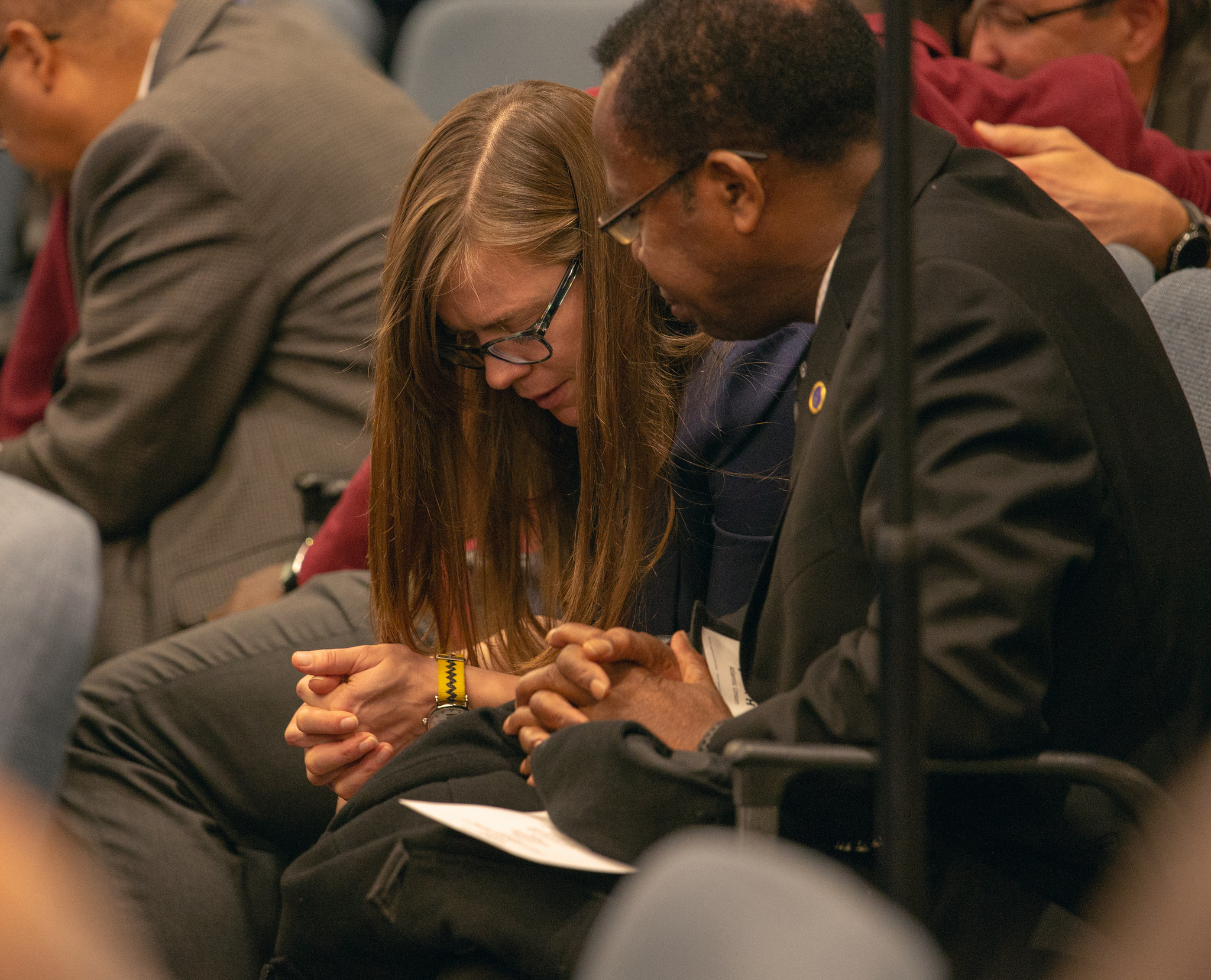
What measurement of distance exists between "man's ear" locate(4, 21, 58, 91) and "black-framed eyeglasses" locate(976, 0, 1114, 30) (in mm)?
1766

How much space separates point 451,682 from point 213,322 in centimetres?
99

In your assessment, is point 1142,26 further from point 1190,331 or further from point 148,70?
point 148,70

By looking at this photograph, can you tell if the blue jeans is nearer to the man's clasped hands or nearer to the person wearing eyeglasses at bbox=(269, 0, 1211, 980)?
the person wearing eyeglasses at bbox=(269, 0, 1211, 980)

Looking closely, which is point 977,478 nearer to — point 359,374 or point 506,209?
point 506,209

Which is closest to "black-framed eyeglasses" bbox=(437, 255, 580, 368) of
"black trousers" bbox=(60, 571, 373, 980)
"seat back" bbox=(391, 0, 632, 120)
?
"black trousers" bbox=(60, 571, 373, 980)

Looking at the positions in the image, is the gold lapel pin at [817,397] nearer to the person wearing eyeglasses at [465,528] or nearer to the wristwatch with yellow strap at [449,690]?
the person wearing eyeglasses at [465,528]

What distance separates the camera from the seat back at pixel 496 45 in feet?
10.2

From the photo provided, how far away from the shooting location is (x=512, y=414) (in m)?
1.80

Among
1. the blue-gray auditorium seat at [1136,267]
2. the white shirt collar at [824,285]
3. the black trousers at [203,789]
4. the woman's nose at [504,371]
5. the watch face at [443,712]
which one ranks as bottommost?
the black trousers at [203,789]

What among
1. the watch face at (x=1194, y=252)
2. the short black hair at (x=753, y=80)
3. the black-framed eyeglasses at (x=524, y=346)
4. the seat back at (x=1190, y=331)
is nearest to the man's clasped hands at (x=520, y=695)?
the black-framed eyeglasses at (x=524, y=346)

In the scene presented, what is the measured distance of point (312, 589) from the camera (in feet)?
6.61

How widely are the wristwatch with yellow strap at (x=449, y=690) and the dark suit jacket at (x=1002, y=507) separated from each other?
483mm

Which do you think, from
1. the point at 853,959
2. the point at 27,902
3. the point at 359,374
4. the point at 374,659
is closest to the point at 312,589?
the point at 374,659

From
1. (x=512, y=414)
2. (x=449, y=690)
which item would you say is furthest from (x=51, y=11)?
(x=449, y=690)
